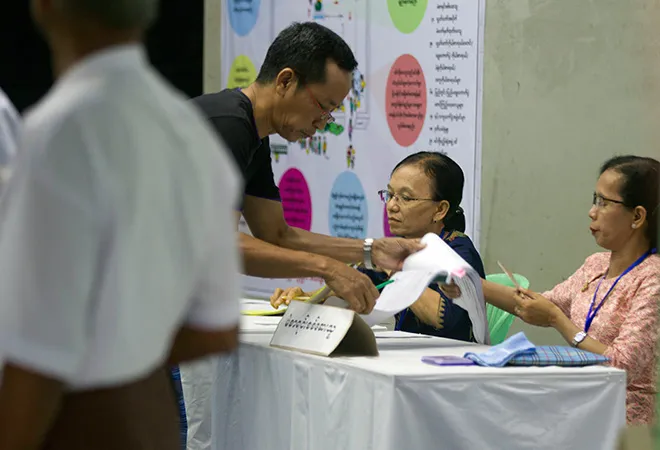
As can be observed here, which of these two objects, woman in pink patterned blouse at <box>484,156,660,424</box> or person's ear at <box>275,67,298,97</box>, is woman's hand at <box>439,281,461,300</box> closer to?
woman in pink patterned blouse at <box>484,156,660,424</box>

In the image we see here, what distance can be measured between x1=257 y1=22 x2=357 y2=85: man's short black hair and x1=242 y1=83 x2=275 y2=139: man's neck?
0.07 metres

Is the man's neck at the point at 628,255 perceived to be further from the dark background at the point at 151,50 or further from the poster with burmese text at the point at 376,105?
the dark background at the point at 151,50

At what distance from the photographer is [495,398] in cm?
254


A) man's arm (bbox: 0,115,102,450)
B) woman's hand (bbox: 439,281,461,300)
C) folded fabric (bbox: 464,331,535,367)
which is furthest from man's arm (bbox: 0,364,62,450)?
woman's hand (bbox: 439,281,461,300)

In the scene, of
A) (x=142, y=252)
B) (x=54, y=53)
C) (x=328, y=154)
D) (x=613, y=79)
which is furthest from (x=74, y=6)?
(x=328, y=154)

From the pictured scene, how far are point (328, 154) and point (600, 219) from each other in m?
2.36

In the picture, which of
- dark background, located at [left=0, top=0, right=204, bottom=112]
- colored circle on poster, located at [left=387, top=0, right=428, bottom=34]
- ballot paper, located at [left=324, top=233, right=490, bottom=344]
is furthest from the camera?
dark background, located at [left=0, top=0, right=204, bottom=112]

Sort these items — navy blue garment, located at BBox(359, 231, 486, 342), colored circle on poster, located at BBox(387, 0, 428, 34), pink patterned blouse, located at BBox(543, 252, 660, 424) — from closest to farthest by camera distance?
pink patterned blouse, located at BBox(543, 252, 660, 424) → navy blue garment, located at BBox(359, 231, 486, 342) → colored circle on poster, located at BBox(387, 0, 428, 34)

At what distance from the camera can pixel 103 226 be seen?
1.09 m

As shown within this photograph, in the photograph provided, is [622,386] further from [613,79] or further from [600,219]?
[613,79]

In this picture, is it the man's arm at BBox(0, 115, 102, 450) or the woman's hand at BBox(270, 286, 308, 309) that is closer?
the man's arm at BBox(0, 115, 102, 450)

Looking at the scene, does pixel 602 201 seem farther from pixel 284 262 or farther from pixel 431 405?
pixel 431 405

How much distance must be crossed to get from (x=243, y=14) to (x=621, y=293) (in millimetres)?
3535

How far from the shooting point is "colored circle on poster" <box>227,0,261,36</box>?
19.9 feet
